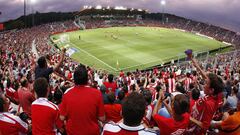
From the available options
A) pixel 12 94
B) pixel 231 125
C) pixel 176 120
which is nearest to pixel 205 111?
pixel 231 125

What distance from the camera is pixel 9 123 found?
17.7 feet

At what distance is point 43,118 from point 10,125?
83cm

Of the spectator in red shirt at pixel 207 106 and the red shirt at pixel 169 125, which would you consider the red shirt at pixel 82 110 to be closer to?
the red shirt at pixel 169 125

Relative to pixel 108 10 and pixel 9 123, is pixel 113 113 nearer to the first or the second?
pixel 9 123

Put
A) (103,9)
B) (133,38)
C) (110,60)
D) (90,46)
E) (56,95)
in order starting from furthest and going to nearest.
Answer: (103,9) < (133,38) < (90,46) < (110,60) < (56,95)

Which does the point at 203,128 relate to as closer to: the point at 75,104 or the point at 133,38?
the point at 75,104

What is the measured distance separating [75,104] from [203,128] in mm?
2583

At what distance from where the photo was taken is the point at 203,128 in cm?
554

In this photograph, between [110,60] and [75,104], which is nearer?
[75,104]

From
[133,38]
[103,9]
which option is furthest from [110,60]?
[103,9]

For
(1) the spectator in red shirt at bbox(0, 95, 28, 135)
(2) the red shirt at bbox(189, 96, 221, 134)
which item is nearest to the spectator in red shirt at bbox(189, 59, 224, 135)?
(2) the red shirt at bbox(189, 96, 221, 134)

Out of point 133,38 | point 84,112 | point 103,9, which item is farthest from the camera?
point 103,9

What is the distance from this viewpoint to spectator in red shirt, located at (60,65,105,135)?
16.1ft

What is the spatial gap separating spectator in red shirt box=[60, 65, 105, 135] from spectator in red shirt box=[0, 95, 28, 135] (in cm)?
101
